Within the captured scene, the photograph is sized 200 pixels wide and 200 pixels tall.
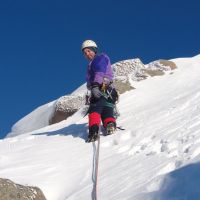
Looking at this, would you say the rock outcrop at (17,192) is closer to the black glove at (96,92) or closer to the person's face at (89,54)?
the black glove at (96,92)

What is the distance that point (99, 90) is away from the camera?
28.1ft

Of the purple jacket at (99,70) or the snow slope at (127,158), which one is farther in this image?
the purple jacket at (99,70)

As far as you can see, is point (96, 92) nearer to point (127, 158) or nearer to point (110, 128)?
point (110, 128)

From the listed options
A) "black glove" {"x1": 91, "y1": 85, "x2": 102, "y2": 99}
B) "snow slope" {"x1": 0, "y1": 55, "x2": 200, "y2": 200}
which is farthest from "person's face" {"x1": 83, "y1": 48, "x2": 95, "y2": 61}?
"snow slope" {"x1": 0, "y1": 55, "x2": 200, "y2": 200}

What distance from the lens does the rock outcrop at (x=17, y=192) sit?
5.31 metres

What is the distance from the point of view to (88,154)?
7.19m

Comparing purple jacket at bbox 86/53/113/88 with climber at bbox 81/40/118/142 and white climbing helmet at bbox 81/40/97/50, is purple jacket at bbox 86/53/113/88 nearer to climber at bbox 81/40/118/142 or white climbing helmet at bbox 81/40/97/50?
climber at bbox 81/40/118/142

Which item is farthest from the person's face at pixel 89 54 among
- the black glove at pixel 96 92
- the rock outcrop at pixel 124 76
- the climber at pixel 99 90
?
the rock outcrop at pixel 124 76

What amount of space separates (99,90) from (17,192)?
137 inches

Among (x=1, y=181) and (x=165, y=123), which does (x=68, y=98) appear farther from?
(x=1, y=181)

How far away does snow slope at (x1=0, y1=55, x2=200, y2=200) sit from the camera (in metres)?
4.86

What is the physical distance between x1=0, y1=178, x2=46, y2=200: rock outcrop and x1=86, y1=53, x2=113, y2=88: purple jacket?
3324 millimetres

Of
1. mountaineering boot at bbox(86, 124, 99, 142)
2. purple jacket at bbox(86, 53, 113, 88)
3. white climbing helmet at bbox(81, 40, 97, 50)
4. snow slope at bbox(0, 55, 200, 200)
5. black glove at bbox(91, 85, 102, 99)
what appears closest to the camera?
snow slope at bbox(0, 55, 200, 200)

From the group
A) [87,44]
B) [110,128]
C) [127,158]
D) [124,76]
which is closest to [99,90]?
[110,128]
